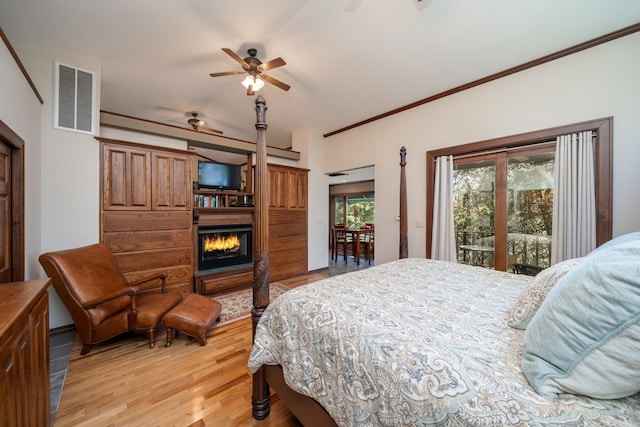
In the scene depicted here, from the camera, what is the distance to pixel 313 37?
2.35m

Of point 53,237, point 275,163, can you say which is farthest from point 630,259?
point 275,163

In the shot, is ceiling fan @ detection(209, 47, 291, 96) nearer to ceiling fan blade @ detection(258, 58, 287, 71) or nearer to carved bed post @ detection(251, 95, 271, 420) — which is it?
ceiling fan blade @ detection(258, 58, 287, 71)

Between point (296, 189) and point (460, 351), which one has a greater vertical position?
point (296, 189)

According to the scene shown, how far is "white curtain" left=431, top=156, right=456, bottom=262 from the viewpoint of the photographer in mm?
3271

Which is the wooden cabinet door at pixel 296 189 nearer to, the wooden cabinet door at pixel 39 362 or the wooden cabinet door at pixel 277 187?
the wooden cabinet door at pixel 277 187

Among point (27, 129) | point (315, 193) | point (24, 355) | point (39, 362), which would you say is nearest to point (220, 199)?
point (315, 193)

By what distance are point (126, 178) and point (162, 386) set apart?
239 cm

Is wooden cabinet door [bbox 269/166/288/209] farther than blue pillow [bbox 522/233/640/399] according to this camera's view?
Yes

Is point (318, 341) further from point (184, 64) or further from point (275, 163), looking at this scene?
point (275, 163)

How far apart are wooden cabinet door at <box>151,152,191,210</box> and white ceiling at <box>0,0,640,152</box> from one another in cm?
101

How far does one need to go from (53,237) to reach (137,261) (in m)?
0.79

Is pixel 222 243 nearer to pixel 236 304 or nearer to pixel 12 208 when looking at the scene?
pixel 236 304

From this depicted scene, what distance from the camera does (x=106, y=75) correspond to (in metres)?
2.95

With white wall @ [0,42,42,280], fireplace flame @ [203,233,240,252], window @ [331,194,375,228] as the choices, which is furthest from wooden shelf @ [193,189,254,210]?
window @ [331,194,375,228]
